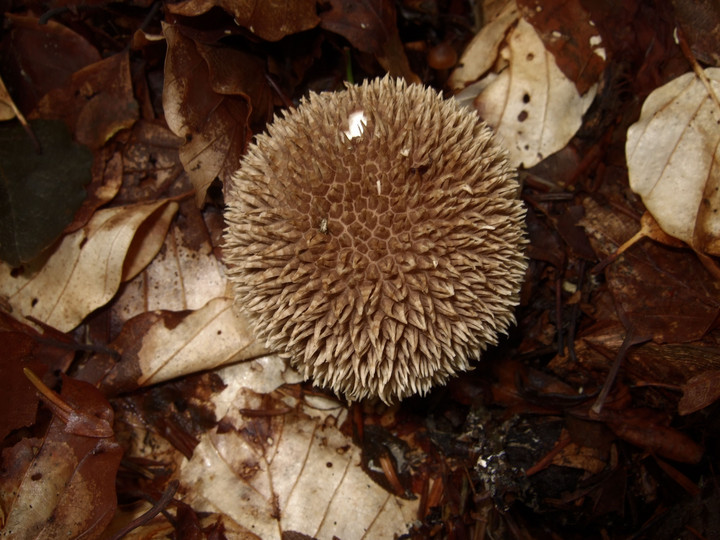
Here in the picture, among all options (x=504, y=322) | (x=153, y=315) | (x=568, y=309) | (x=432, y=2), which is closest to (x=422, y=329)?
(x=504, y=322)

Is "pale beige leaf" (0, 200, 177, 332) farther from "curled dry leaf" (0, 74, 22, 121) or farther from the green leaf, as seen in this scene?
"curled dry leaf" (0, 74, 22, 121)

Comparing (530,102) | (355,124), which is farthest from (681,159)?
(355,124)

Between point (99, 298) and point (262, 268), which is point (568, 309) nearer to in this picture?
point (262, 268)

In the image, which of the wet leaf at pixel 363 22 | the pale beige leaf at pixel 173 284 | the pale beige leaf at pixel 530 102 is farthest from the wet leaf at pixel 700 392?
the pale beige leaf at pixel 173 284

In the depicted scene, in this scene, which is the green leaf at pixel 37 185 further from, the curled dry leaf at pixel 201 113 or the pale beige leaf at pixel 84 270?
the curled dry leaf at pixel 201 113

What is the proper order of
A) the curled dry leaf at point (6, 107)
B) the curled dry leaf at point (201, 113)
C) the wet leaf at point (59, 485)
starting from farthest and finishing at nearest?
the curled dry leaf at point (6, 107), the curled dry leaf at point (201, 113), the wet leaf at point (59, 485)

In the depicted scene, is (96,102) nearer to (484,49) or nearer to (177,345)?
(177,345)

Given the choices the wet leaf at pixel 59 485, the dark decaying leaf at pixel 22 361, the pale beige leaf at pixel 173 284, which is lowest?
the wet leaf at pixel 59 485
